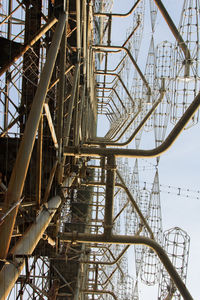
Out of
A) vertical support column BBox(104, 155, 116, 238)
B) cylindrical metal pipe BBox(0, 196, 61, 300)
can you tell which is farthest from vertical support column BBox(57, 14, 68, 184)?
cylindrical metal pipe BBox(0, 196, 61, 300)

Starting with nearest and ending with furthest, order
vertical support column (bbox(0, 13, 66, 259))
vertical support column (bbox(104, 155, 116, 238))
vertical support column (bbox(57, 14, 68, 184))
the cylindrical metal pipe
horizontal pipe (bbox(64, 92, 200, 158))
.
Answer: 1. the cylindrical metal pipe
2. vertical support column (bbox(0, 13, 66, 259))
3. vertical support column (bbox(57, 14, 68, 184))
4. horizontal pipe (bbox(64, 92, 200, 158))
5. vertical support column (bbox(104, 155, 116, 238))

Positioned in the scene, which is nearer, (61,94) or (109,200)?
(61,94)

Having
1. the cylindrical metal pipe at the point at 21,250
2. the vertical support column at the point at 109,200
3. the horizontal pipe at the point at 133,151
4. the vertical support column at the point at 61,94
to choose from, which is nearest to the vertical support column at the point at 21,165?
the cylindrical metal pipe at the point at 21,250

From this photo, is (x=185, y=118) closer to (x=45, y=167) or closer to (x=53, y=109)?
(x=45, y=167)

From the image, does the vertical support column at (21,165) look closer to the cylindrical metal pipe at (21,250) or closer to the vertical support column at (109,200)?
the cylindrical metal pipe at (21,250)

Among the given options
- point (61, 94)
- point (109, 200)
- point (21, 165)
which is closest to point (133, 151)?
point (109, 200)

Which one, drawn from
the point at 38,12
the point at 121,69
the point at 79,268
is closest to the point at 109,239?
the point at 38,12

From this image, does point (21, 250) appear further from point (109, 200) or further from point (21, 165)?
point (109, 200)

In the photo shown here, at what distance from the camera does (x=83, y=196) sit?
20.2m

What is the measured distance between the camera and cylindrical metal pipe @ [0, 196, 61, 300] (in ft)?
12.6

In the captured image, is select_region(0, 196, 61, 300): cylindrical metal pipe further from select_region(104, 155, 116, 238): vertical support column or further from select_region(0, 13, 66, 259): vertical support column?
select_region(104, 155, 116, 238): vertical support column

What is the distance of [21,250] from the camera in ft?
15.0

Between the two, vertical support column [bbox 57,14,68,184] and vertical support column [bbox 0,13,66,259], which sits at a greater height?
vertical support column [bbox 57,14,68,184]

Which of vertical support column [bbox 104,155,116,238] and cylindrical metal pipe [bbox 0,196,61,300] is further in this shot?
vertical support column [bbox 104,155,116,238]
